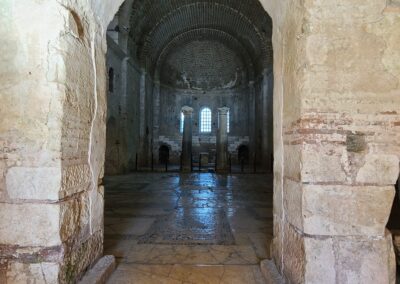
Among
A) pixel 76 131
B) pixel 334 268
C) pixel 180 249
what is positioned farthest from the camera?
pixel 180 249

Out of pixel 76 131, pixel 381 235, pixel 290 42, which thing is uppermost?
pixel 290 42

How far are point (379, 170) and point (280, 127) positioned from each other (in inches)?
35.3

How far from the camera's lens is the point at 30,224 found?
2189 millimetres

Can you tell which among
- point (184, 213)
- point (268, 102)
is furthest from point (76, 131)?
point (268, 102)

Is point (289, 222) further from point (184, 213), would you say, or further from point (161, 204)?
point (161, 204)

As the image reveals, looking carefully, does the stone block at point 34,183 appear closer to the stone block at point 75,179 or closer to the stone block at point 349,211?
the stone block at point 75,179

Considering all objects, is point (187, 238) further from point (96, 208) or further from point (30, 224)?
point (30, 224)

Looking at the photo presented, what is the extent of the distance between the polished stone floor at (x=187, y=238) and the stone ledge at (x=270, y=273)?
2.9 inches

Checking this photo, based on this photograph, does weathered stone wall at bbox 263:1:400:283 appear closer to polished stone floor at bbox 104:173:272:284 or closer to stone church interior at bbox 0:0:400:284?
stone church interior at bbox 0:0:400:284

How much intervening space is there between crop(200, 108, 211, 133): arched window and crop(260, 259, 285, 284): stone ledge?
20.9 m

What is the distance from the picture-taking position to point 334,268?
7.16ft

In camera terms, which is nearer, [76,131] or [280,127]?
[76,131]

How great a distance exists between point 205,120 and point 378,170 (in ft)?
71.4

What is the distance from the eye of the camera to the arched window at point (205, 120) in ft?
78.1
